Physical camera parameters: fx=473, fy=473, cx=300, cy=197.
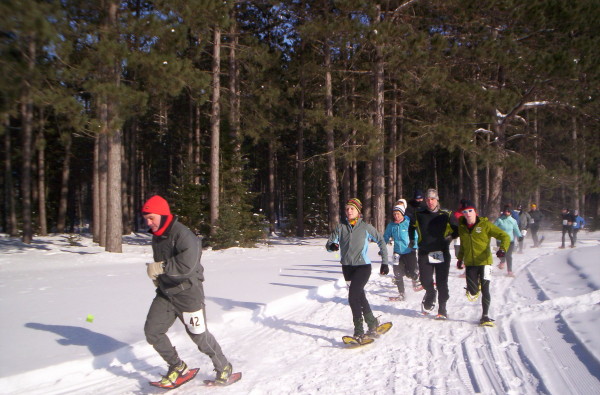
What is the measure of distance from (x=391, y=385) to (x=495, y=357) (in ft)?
4.90

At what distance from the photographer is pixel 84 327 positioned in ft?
22.5

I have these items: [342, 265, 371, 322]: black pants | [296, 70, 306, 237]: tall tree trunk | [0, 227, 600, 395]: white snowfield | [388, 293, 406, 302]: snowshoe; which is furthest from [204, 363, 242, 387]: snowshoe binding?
[296, 70, 306, 237]: tall tree trunk

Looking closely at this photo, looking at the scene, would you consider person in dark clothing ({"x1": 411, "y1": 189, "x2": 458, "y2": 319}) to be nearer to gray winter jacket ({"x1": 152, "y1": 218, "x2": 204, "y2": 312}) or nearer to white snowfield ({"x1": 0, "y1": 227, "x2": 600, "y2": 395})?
white snowfield ({"x1": 0, "y1": 227, "x2": 600, "y2": 395})

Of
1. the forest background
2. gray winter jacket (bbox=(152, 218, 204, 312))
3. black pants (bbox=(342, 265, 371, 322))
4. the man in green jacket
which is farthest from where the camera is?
the forest background

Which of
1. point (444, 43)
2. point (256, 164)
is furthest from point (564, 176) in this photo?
point (256, 164)

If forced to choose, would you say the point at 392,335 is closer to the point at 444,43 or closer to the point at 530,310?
the point at 530,310

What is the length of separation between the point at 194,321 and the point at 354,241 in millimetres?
2521

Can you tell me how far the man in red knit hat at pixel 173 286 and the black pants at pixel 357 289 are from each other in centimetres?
202

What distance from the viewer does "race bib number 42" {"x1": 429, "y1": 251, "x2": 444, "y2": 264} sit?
305 inches

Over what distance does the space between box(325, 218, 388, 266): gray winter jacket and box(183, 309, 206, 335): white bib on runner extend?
224cm

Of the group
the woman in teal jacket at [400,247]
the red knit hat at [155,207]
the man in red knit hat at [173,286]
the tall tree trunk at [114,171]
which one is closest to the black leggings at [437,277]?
the woman in teal jacket at [400,247]

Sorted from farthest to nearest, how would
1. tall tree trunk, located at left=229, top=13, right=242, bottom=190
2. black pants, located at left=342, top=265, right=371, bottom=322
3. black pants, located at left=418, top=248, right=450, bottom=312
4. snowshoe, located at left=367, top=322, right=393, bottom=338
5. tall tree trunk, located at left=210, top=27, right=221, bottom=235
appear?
tall tree trunk, located at left=229, top=13, right=242, bottom=190, tall tree trunk, located at left=210, top=27, right=221, bottom=235, black pants, located at left=418, top=248, right=450, bottom=312, snowshoe, located at left=367, top=322, right=393, bottom=338, black pants, located at left=342, top=265, right=371, bottom=322

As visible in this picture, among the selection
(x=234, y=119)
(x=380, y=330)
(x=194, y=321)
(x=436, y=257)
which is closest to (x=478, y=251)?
(x=436, y=257)

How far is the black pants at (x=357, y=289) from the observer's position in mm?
6352
